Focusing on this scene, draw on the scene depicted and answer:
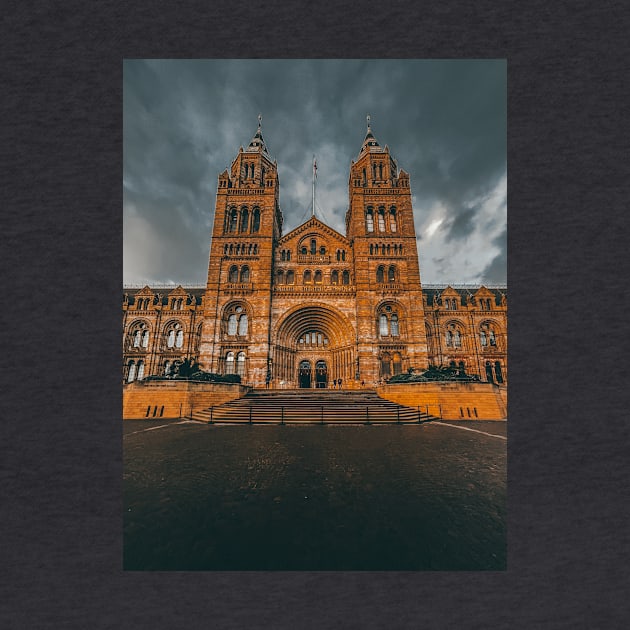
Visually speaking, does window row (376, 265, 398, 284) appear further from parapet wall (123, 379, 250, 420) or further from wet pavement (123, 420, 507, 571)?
wet pavement (123, 420, 507, 571)

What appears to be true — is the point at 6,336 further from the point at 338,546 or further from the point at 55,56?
the point at 338,546

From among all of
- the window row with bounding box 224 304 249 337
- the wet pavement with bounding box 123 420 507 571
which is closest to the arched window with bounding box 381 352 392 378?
the window row with bounding box 224 304 249 337

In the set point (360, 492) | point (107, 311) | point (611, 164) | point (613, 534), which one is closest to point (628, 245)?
point (611, 164)

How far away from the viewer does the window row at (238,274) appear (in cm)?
2481

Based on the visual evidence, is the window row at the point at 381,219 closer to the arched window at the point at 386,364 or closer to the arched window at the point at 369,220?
the arched window at the point at 369,220

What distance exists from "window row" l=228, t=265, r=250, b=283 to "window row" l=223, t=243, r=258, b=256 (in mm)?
1344

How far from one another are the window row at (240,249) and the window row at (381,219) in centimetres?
1158

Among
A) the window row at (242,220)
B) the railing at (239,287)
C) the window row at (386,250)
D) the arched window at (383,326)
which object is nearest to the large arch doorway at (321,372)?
the arched window at (383,326)

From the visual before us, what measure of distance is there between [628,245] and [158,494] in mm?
7528

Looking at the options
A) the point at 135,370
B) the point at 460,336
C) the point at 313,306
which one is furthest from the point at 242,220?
the point at 460,336

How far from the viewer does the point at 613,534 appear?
9.57 feet

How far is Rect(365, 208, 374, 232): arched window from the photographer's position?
87.9 ft

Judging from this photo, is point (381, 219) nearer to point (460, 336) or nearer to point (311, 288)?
point (311, 288)

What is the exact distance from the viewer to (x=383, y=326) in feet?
79.7
